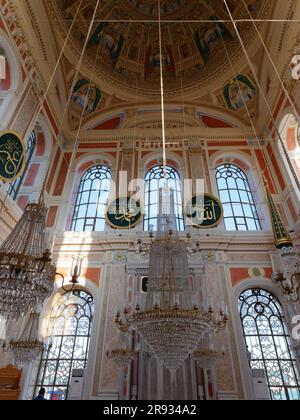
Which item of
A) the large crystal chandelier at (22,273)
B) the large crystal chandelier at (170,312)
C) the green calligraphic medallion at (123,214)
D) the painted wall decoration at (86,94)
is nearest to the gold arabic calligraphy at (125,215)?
the green calligraphic medallion at (123,214)

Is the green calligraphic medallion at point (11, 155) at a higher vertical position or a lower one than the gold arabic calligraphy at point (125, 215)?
lower

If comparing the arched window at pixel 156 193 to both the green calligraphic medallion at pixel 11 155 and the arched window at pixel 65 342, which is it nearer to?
the arched window at pixel 65 342

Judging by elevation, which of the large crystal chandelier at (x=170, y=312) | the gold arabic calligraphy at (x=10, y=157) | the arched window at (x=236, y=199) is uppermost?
the arched window at (x=236, y=199)

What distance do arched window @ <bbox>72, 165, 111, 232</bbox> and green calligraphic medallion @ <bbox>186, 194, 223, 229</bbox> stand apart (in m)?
2.75

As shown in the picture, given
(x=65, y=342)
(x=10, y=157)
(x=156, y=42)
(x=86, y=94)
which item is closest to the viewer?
(x=10, y=157)

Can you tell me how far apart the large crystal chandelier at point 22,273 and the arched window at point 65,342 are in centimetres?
426

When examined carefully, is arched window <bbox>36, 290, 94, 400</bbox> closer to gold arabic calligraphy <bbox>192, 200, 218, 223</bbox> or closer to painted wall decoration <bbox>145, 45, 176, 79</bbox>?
gold arabic calligraphy <bbox>192, 200, 218, 223</bbox>

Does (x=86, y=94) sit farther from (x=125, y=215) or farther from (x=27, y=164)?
(x=125, y=215)

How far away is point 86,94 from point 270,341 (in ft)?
32.6

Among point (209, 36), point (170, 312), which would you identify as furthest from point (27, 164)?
point (209, 36)

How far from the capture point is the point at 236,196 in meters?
10.0

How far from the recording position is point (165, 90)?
1230 cm

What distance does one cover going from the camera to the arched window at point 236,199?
370 inches

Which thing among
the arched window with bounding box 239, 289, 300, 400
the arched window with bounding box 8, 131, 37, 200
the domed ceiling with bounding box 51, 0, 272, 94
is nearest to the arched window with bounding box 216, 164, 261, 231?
the arched window with bounding box 239, 289, 300, 400
